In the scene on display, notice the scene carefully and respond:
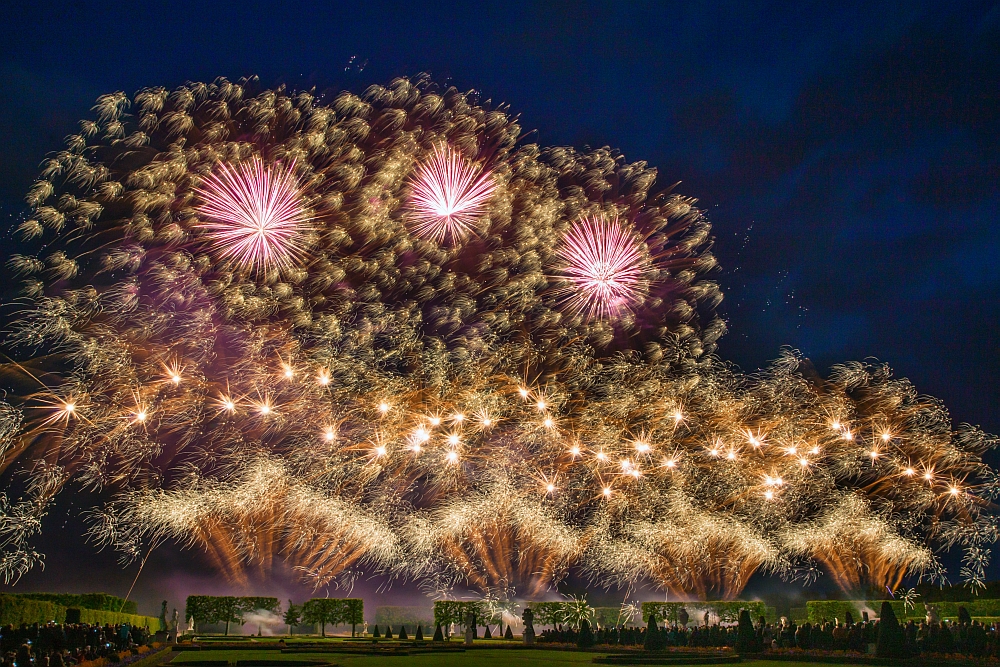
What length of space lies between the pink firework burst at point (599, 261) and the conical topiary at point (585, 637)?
2069 cm

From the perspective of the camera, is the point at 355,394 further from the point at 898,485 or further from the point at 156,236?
the point at 898,485

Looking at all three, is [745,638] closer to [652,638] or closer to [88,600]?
[652,638]

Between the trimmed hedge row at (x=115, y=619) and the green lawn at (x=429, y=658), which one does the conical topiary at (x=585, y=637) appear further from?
the trimmed hedge row at (x=115, y=619)

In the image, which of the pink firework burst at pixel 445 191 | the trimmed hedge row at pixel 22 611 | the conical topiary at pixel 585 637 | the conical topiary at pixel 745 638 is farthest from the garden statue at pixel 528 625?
the trimmed hedge row at pixel 22 611

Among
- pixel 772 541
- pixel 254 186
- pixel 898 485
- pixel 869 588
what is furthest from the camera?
pixel 869 588

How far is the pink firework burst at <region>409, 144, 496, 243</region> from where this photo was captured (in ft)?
119

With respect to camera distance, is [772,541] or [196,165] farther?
[772,541]

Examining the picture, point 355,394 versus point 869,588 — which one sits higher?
point 355,394

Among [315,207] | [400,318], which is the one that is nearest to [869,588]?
[400,318]

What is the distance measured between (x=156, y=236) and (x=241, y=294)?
14.7 ft

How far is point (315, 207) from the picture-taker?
118 feet

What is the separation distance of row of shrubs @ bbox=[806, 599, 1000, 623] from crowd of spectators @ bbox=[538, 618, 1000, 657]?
484 inches

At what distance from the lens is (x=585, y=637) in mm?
48594

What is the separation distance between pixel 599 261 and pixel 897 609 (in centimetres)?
3617
